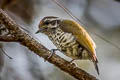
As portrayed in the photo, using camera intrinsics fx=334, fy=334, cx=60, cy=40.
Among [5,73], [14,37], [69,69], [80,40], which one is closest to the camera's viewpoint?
[14,37]

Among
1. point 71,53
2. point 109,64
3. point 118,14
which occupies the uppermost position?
point 71,53

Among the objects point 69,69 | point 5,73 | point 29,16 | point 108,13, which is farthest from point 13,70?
point 108,13

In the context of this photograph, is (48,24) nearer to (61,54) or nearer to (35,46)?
(35,46)

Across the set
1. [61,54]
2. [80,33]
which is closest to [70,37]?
[80,33]

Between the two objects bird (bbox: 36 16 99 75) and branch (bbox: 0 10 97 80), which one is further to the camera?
bird (bbox: 36 16 99 75)

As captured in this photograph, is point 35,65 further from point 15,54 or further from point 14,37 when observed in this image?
point 14,37

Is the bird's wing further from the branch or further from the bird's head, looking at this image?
the branch

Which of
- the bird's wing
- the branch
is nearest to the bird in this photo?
the bird's wing
